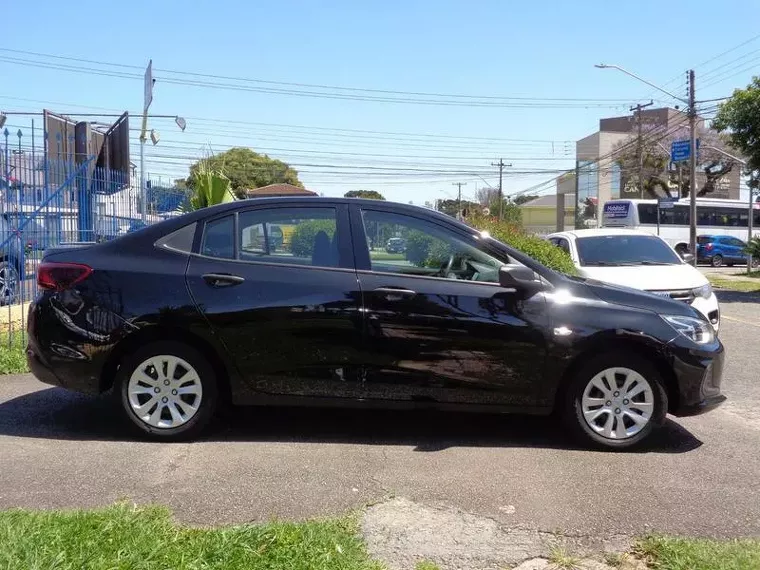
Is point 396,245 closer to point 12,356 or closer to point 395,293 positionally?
point 395,293

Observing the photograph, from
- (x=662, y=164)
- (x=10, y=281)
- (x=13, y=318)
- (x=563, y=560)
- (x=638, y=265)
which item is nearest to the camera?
(x=563, y=560)

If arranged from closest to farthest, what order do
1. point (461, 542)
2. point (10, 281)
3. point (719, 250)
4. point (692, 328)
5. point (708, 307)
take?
1. point (461, 542)
2. point (692, 328)
3. point (708, 307)
4. point (10, 281)
5. point (719, 250)

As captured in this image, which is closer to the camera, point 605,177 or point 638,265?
point 638,265

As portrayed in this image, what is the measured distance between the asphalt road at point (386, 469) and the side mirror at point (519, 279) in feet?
3.61

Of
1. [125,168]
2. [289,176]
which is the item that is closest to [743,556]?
[125,168]

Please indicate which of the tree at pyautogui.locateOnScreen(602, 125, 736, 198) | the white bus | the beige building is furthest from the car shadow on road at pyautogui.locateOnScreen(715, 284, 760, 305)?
the beige building

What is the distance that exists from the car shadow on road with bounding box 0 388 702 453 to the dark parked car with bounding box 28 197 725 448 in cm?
30

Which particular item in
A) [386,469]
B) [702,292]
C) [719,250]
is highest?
[719,250]

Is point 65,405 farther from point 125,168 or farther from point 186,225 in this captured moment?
point 125,168

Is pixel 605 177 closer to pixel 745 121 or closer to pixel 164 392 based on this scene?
pixel 745 121

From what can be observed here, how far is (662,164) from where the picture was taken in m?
56.8

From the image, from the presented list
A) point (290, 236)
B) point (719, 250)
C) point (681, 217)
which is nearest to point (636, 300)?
point (290, 236)

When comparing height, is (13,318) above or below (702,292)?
below

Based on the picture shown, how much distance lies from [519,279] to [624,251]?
5.94 metres
